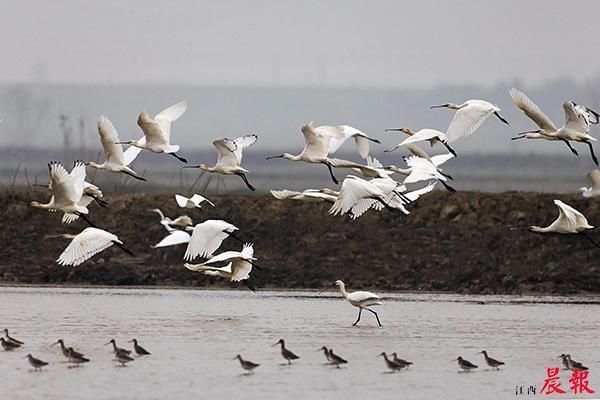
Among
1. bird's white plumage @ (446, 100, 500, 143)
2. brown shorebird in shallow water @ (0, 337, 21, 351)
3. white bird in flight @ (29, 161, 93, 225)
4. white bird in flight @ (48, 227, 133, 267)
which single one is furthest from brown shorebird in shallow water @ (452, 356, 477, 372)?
white bird in flight @ (29, 161, 93, 225)

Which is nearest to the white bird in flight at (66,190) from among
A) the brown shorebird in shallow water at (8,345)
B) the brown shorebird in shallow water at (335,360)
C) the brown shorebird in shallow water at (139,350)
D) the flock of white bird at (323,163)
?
the flock of white bird at (323,163)

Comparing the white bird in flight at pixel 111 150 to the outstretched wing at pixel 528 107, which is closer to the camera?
the outstretched wing at pixel 528 107

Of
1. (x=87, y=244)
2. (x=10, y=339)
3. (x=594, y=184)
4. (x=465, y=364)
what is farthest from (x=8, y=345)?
(x=594, y=184)

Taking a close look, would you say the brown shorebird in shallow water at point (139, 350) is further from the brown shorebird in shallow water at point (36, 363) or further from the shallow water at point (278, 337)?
the brown shorebird in shallow water at point (36, 363)

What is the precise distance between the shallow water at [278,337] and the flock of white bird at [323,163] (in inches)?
44.9

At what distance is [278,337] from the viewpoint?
2489 cm

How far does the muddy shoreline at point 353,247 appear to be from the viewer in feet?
110

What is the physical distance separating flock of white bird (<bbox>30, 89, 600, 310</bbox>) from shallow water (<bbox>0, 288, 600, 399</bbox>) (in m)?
1.14

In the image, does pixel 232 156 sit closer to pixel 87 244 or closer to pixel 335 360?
pixel 87 244

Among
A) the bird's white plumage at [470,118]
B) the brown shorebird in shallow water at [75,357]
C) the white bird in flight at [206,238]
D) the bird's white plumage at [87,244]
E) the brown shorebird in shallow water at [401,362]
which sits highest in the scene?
the bird's white plumage at [470,118]

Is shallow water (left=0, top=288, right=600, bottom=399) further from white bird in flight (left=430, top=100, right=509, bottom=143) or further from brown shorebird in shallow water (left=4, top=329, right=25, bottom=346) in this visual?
white bird in flight (left=430, top=100, right=509, bottom=143)

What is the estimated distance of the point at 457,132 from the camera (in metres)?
25.9

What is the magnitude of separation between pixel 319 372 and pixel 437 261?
43.2 feet

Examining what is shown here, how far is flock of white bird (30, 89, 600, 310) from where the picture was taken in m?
24.7
